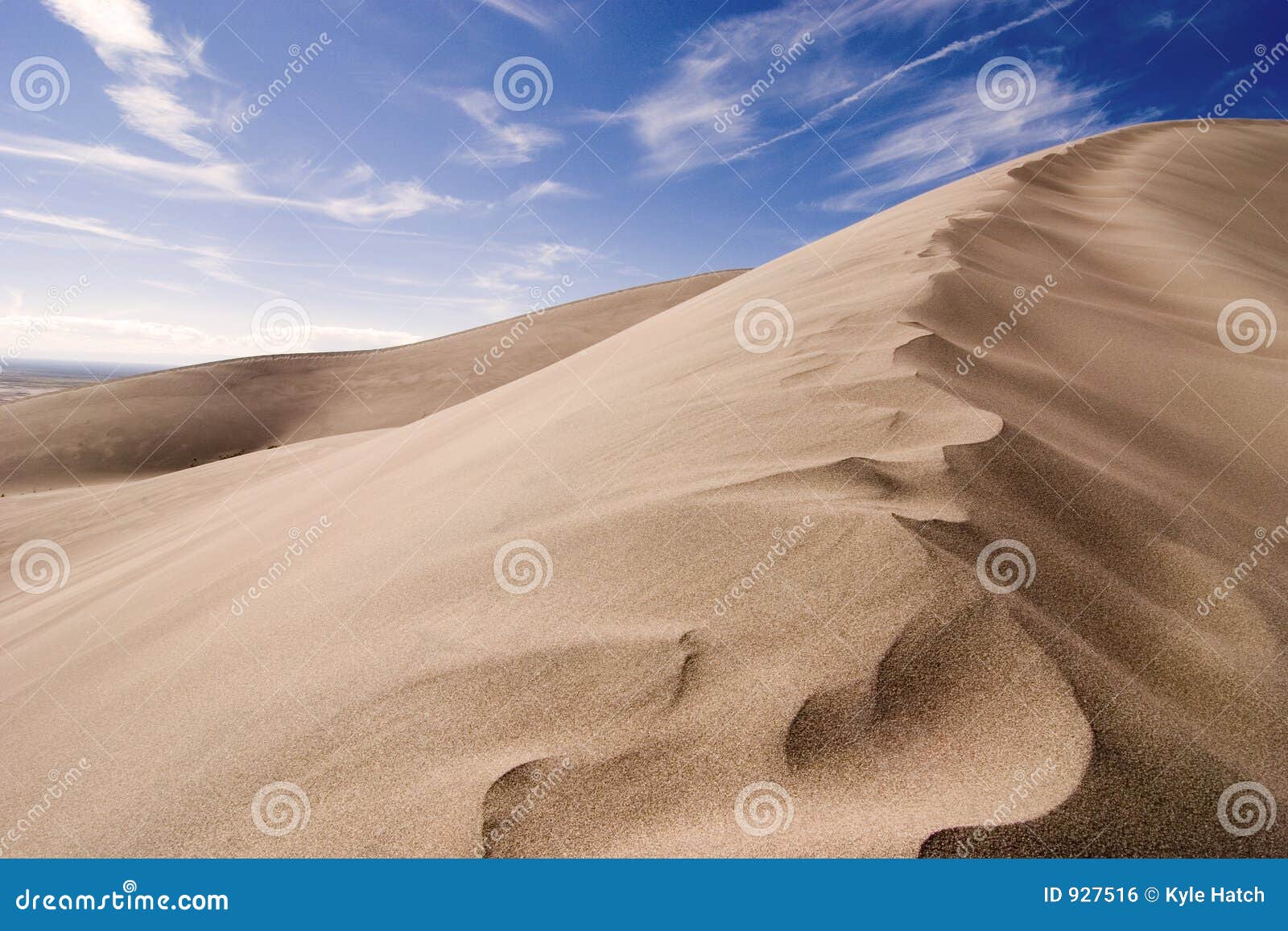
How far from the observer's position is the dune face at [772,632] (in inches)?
56.7

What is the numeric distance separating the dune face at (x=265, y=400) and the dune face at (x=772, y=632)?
18146 millimetres

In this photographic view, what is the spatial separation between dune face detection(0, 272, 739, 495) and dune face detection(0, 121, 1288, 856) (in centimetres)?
1815

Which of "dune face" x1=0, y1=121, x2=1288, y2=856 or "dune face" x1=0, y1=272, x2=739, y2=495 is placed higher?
"dune face" x1=0, y1=272, x2=739, y2=495

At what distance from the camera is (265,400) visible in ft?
74.7

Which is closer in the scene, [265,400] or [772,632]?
[772,632]

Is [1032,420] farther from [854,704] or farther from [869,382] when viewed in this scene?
[854,704]

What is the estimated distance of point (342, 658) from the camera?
2.23 metres

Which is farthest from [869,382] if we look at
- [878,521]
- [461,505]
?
[461,505]

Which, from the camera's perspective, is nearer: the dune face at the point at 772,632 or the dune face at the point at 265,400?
the dune face at the point at 772,632

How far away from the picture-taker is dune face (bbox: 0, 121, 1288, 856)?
144 cm

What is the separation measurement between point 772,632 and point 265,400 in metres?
24.9

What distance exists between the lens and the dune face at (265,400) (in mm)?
19266

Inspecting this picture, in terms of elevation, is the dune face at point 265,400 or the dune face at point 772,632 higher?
the dune face at point 265,400

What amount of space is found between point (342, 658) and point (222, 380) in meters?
25.8
